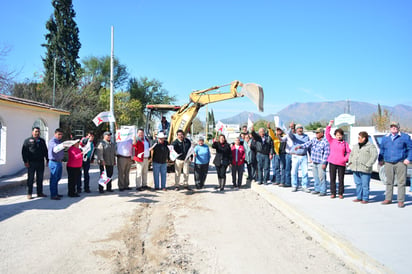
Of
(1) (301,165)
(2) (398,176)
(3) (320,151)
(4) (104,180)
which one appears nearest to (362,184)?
(2) (398,176)

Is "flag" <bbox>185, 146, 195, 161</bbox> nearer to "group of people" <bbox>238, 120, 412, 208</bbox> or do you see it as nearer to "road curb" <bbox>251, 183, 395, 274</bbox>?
"group of people" <bbox>238, 120, 412, 208</bbox>

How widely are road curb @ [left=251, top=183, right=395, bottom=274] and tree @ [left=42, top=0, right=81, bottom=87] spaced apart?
28.9 metres

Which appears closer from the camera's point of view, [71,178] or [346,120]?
[71,178]

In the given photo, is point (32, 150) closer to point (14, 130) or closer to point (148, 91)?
point (14, 130)

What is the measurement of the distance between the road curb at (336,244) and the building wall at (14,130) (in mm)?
11100

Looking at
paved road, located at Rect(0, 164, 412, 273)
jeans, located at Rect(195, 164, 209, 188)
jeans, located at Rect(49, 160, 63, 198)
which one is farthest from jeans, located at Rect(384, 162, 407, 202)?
jeans, located at Rect(49, 160, 63, 198)

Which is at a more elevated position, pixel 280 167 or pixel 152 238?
pixel 280 167

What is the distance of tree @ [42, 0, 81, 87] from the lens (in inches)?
1200

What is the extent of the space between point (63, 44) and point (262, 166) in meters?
28.8

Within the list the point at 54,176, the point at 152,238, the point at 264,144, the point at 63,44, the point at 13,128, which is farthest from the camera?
the point at 63,44

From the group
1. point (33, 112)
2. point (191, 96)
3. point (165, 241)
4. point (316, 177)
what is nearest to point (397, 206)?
point (316, 177)

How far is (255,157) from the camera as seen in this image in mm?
10305

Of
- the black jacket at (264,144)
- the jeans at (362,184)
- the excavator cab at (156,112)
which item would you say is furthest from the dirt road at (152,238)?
the excavator cab at (156,112)

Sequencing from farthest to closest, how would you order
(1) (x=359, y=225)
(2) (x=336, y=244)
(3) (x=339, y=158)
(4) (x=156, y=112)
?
(4) (x=156, y=112) < (3) (x=339, y=158) < (1) (x=359, y=225) < (2) (x=336, y=244)
